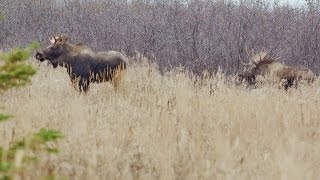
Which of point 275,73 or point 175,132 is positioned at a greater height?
point 175,132

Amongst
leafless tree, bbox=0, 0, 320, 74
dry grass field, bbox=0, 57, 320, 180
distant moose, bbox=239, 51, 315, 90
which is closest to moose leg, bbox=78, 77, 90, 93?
dry grass field, bbox=0, 57, 320, 180

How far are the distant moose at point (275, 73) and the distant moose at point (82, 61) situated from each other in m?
2.95

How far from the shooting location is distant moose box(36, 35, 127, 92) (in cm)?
917

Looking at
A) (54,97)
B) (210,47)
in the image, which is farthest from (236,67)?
(54,97)

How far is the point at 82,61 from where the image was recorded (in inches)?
367

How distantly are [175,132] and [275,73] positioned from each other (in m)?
6.21

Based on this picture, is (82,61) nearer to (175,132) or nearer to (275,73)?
(275,73)

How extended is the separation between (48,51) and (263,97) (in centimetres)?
410

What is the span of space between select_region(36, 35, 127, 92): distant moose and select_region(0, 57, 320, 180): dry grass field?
1.94 feet

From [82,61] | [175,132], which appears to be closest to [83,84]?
[82,61]

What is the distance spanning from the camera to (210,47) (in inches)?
595

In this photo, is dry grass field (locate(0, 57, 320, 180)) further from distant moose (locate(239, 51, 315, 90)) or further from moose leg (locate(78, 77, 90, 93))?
distant moose (locate(239, 51, 315, 90))

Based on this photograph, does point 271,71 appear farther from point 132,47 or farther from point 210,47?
point 132,47

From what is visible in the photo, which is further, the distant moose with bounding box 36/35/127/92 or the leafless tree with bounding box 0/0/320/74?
the leafless tree with bounding box 0/0/320/74
